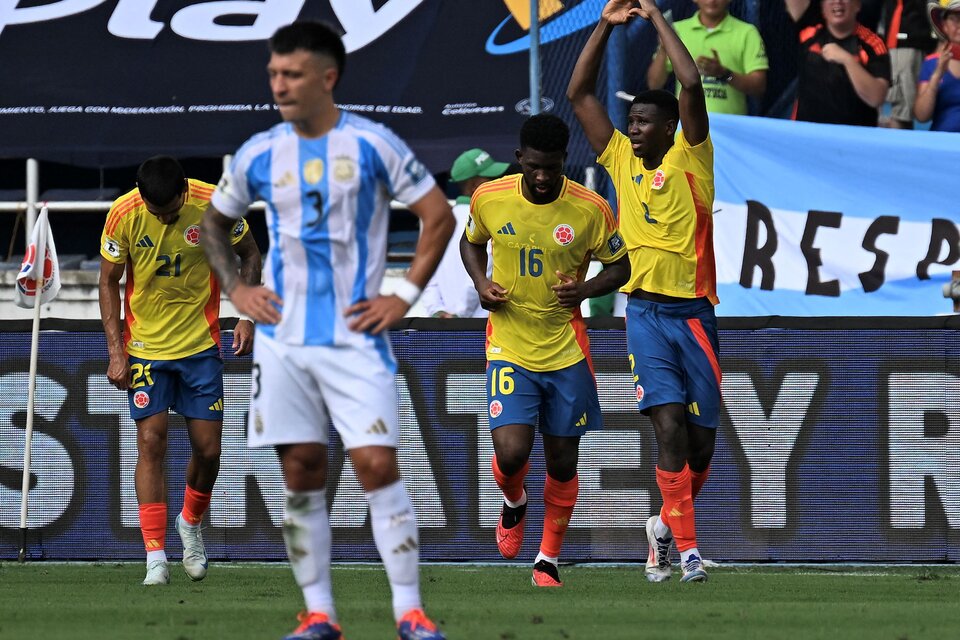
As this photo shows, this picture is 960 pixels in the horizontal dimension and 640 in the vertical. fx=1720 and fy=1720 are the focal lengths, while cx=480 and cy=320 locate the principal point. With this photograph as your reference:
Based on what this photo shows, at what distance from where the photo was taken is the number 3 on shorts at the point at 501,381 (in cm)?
896

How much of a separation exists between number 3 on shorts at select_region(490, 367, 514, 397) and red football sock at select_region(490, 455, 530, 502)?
1.18 feet

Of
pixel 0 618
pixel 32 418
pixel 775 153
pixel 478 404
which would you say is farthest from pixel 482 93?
pixel 0 618

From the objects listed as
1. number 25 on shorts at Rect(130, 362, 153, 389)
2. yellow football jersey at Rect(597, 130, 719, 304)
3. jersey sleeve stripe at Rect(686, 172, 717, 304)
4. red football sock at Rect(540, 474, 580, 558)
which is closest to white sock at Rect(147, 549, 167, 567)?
number 25 on shorts at Rect(130, 362, 153, 389)

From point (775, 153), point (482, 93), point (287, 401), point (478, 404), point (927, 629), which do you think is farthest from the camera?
point (482, 93)

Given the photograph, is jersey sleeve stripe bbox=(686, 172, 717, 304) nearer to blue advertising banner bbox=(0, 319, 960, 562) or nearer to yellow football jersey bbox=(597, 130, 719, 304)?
yellow football jersey bbox=(597, 130, 719, 304)

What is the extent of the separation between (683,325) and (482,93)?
5.01m

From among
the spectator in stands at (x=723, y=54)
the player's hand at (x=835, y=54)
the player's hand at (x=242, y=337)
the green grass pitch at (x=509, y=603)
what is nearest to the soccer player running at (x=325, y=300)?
the green grass pitch at (x=509, y=603)

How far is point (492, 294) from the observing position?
888 cm

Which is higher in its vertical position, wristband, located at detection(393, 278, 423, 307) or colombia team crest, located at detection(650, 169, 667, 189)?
colombia team crest, located at detection(650, 169, 667, 189)

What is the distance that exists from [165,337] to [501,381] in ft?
6.17

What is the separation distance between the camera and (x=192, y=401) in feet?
30.9

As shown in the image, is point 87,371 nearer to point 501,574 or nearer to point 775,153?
point 501,574

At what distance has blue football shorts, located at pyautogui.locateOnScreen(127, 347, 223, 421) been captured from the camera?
932cm

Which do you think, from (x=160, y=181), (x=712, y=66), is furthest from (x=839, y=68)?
(x=160, y=181)
